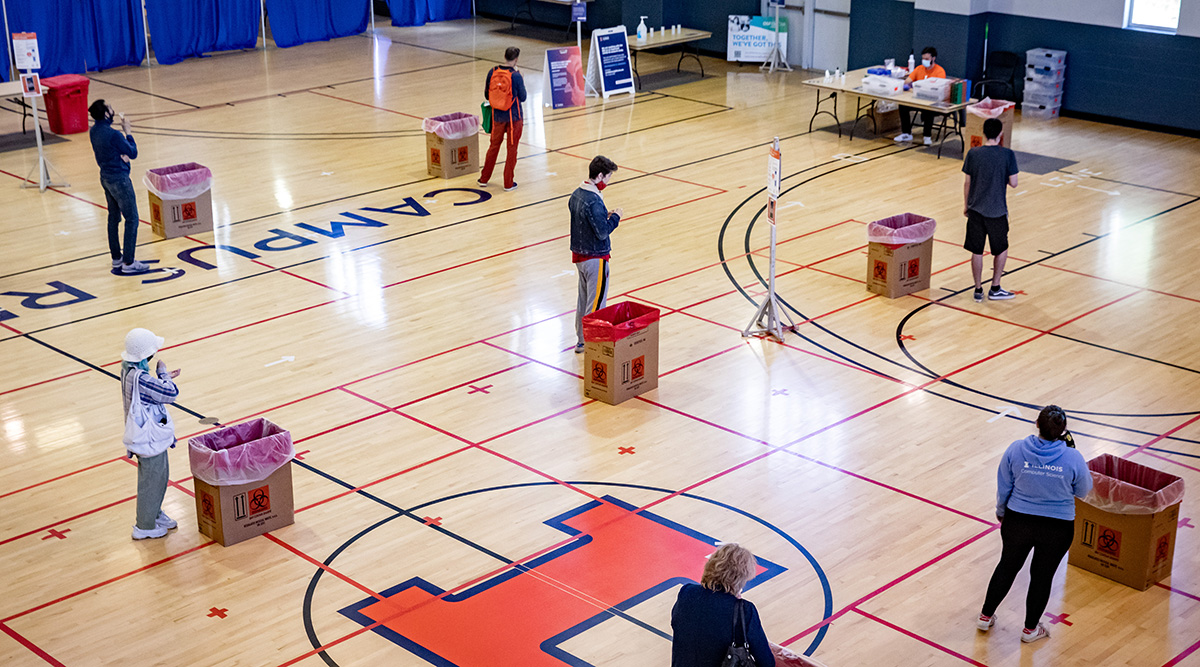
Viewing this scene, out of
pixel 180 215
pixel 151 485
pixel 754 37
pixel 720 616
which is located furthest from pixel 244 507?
pixel 754 37

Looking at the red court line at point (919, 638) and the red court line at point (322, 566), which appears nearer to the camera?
the red court line at point (919, 638)

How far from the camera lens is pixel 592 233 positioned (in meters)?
9.73

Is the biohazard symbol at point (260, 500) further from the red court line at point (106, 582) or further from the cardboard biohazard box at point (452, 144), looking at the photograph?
the cardboard biohazard box at point (452, 144)

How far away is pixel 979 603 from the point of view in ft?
23.2

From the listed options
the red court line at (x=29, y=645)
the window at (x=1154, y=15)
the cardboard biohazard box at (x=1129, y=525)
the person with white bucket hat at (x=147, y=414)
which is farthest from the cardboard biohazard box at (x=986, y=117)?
the red court line at (x=29, y=645)

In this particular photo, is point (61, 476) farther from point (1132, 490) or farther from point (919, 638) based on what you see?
point (1132, 490)

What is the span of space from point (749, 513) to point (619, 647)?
1648 millimetres

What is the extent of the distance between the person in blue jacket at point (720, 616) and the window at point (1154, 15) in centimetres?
1487

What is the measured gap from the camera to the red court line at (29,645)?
6.59 m

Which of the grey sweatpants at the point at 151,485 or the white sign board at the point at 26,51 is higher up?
the white sign board at the point at 26,51

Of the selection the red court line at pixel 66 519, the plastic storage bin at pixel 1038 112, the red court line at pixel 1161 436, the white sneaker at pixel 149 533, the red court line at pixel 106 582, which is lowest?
the red court line at pixel 106 582

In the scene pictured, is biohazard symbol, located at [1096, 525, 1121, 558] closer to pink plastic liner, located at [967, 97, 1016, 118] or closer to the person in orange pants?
the person in orange pants

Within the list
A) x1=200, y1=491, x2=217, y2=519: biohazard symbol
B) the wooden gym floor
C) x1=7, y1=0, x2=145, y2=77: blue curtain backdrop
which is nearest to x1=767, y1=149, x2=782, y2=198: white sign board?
the wooden gym floor

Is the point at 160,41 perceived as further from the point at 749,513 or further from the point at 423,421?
the point at 749,513
